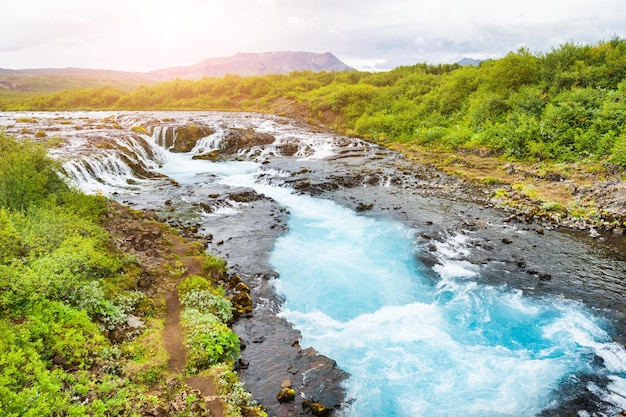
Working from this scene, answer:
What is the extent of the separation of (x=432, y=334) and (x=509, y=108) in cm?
2890

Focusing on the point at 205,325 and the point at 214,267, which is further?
the point at 214,267

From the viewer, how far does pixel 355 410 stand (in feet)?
29.5

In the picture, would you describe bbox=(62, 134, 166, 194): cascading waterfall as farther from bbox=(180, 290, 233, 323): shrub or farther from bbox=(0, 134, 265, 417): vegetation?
bbox=(180, 290, 233, 323): shrub

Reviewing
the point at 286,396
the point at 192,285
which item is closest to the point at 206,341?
the point at 286,396

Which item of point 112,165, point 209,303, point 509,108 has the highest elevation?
point 509,108

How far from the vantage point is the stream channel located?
31.5 feet

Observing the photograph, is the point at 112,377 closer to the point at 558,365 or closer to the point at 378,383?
the point at 378,383

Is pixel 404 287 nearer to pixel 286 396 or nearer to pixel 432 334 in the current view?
pixel 432 334

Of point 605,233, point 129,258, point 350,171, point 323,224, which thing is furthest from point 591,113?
point 129,258

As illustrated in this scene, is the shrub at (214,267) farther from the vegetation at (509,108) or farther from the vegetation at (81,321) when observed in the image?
the vegetation at (509,108)

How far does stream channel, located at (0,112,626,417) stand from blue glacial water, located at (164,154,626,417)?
1.9 inches

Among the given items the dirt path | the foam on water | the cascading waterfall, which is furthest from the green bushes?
the cascading waterfall

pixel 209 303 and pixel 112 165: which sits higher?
pixel 112 165

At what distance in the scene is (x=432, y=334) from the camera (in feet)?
38.2
